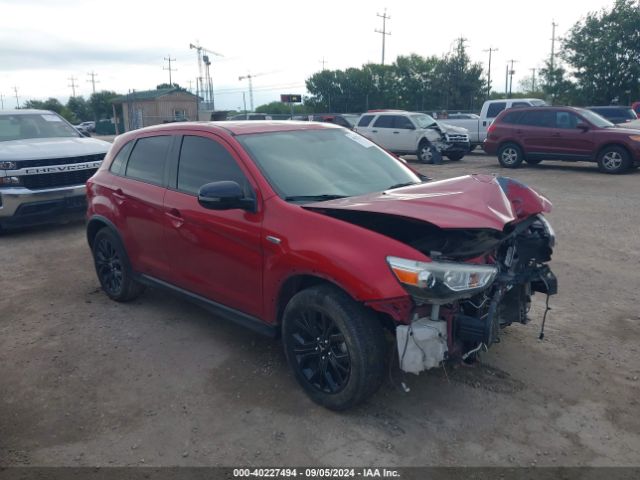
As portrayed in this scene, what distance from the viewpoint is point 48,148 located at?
9062 mm

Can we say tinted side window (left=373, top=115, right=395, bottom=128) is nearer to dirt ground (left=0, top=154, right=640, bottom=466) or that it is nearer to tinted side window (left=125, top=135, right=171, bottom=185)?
dirt ground (left=0, top=154, right=640, bottom=466)

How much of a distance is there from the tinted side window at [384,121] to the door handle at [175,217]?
1581cm

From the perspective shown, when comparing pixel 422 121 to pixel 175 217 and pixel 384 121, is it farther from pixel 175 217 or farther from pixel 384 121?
pixel 175 217

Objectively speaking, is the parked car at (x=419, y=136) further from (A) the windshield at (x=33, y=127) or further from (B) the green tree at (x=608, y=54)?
(B) the green tree at (x=608, y=54)

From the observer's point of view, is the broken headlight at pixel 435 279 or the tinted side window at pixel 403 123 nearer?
the broken headlight at pixel 435 279

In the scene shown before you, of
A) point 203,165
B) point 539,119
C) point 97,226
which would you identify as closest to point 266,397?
point 203,165

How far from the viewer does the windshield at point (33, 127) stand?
9.68 meters

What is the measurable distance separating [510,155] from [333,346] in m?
14.0

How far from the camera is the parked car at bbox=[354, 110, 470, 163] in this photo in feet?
61.3

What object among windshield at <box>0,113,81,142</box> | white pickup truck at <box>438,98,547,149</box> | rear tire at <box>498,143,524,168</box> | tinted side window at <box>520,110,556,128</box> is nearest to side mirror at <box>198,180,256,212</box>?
windshield at <box>0,113,81,142</box>

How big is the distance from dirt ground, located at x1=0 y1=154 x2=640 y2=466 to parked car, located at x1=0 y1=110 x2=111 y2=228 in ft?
10.2

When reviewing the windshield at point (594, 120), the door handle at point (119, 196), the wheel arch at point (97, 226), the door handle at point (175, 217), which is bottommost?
the wheel arch at point (97, 226)

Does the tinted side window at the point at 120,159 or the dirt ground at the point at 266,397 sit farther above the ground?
the tinted side window at the point at 120,159

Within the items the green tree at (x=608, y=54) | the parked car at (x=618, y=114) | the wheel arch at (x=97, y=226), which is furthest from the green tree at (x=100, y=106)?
Answer: the wheel arch at (x=97, y=226)
